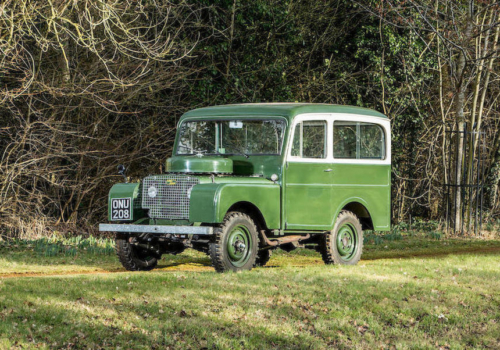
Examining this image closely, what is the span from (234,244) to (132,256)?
1718 mm

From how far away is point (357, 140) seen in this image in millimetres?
11891

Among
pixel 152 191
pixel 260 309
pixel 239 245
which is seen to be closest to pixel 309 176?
pixel 239 245

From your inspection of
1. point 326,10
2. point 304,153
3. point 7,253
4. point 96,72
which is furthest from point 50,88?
point 326,10

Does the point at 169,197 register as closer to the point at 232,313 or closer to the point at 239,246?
the point at 239,246

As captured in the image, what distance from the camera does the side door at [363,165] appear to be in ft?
38.0

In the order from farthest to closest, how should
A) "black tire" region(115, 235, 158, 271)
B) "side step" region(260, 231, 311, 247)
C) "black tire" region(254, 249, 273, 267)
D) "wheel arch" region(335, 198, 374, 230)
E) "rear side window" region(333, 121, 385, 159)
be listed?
"black tire" region(254, 249, 273, 267) < "wheel arch" region(335, 198, 374, 230) < "rear side window" region(333, 121, 385, 159) < "black tire" region(115, 235, 158, 271) < "side step" region(260, 231, 311, 247)

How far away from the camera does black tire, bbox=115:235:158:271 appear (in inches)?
428

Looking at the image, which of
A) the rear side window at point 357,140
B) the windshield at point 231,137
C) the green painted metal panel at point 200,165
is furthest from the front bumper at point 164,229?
the rear side window at point 357,140

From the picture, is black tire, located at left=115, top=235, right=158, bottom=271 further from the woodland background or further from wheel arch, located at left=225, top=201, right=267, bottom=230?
the woodland background

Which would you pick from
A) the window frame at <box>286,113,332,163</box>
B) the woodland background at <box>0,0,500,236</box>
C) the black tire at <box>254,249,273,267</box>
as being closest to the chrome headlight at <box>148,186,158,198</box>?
the window frame at <box>286,113,332,163</box>

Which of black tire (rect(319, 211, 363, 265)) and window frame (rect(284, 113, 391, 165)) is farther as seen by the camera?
black tire (rect(319, 211, 363, 265))

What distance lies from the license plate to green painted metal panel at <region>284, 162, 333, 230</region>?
2.21 m

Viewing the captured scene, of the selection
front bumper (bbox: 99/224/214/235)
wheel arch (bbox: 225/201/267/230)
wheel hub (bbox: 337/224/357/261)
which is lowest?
wheel hub (bbox: 337/224/357/261)

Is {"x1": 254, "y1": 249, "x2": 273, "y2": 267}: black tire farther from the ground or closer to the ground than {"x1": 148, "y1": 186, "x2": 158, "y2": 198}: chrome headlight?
closer to the ground
